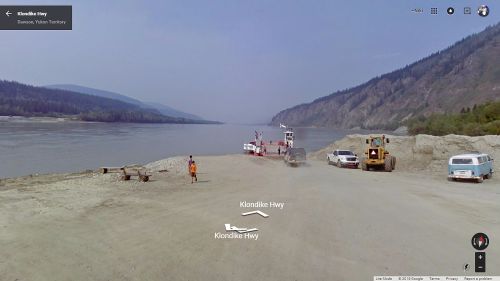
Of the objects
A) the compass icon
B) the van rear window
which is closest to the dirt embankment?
the van rear window

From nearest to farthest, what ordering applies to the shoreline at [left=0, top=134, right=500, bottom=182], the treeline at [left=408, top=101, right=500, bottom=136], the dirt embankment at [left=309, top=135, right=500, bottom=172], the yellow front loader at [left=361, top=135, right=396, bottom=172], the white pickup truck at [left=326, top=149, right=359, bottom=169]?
the shoreline at [left=0, top=134, right=500, bottom=182] → the dirt embankment at [left=309, top=135, right=500, bottom=172] → the yellow front loader at [left=361, top=135, right=396, bottom=172] → the white pickup truck at [left=326, top=149, right=359, bottom=169] → the treeline at [left=408, top=101, right=500, bottom=136]

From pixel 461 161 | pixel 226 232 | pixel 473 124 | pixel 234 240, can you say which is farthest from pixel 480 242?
pixel 473 124

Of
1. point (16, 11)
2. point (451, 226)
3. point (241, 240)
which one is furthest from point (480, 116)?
point (16, 11)

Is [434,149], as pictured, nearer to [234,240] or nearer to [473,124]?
[473,124]

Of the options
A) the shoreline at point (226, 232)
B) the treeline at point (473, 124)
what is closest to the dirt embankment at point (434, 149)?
the treeline at point (473, 124)

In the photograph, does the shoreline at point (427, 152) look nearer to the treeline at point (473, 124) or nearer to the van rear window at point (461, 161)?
the van rear window at point (461, 161)

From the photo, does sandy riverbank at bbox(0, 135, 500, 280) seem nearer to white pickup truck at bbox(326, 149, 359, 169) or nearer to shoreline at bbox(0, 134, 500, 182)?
shoreline at bbox(0, 134, 500, 182)

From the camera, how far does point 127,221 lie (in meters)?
9.79

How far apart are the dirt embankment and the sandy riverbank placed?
542 inches

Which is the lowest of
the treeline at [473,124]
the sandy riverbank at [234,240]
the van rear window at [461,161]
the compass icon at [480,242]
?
the sandy riverbank at [234,240]

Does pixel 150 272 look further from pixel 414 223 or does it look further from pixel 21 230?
pixel 414 223

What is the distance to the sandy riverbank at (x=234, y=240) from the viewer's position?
6.42 meters

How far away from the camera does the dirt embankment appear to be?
1067 inches

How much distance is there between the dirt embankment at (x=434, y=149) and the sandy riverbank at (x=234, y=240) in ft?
45.2
